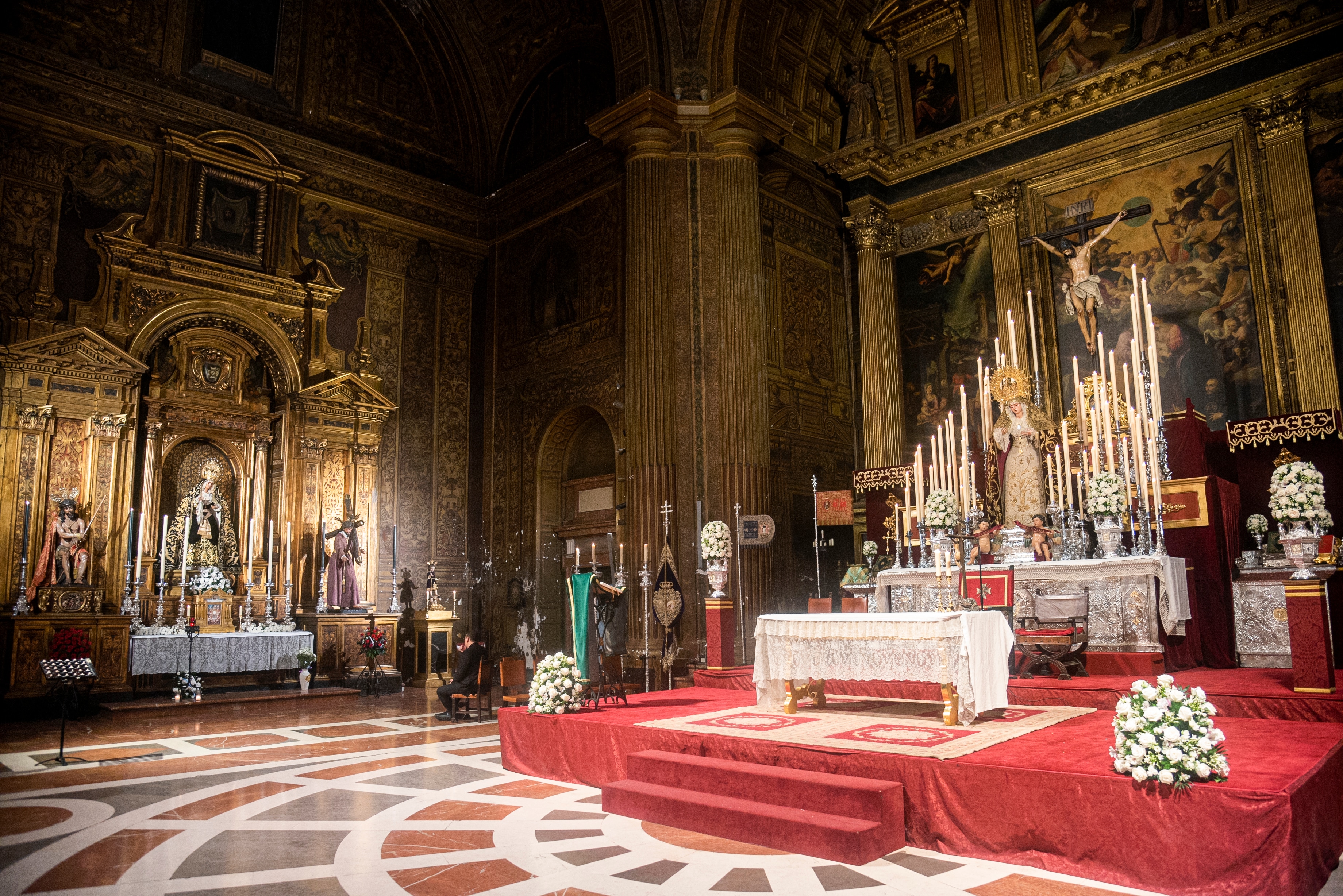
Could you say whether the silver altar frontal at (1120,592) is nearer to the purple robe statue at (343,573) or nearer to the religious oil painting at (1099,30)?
the religious oil painting at (1099,30)

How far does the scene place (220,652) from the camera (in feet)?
42.5

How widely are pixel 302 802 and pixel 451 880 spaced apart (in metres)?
2.31

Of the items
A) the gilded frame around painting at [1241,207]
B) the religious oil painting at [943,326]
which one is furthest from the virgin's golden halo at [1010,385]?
the religious oil painting at [943,326]

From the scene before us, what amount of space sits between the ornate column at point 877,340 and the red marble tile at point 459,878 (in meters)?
10.7

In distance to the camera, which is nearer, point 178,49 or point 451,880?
point 451,880

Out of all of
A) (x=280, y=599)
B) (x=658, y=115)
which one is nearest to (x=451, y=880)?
(x=280, y=599)

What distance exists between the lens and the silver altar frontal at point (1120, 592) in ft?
26.7

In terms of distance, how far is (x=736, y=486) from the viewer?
1298cm

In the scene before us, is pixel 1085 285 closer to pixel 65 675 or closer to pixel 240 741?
pixel 240 741

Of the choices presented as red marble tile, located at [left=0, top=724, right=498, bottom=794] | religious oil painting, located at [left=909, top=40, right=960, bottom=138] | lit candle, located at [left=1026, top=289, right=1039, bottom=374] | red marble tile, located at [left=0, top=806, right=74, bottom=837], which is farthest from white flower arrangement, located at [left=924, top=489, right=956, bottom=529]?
religious oil painting, located at [left=909, top=40, right=960, bottom=138]

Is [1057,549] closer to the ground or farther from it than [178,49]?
closer to the ground

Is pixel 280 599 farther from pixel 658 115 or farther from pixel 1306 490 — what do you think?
pixel 1306 490

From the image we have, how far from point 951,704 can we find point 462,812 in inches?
140

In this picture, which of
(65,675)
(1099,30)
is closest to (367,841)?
(65,675)
